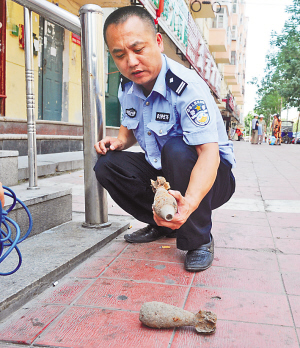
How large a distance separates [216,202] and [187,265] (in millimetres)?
455

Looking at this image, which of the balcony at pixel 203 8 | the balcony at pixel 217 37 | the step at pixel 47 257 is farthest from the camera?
the balcony at pixel 217 37

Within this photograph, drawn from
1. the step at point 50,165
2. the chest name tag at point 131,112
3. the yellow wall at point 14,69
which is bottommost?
the step at point 50,165

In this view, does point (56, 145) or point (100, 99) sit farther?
point (56, 145)

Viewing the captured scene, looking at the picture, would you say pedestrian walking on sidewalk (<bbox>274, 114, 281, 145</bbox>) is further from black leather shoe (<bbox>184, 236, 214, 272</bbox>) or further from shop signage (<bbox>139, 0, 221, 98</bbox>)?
black leather shoe (<bbox>184, 236, 214, 272</bbox>)

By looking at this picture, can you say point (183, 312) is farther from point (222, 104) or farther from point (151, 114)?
point (222, 104)

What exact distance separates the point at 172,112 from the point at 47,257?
1.01 metres

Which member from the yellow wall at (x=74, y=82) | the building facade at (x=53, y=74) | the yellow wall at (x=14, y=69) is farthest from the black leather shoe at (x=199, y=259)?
the yellow wall at (x=74, y=82)

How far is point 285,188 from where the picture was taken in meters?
4.82

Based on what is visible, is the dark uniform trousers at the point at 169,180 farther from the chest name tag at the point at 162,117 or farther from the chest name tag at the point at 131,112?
the chest name tag at the point at 131,112

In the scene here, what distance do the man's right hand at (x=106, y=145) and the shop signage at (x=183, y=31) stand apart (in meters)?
6.26

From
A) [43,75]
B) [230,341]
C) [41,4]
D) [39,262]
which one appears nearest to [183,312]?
[230,341]

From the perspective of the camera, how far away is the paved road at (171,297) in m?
1.33

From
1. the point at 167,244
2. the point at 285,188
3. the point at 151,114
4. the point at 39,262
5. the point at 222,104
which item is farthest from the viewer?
the point at 222,104

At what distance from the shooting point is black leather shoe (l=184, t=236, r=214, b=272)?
195cm
